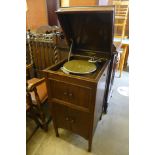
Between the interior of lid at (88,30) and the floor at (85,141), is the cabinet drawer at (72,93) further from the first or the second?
the floor at (85,141)

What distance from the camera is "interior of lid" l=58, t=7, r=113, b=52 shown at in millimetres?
1019

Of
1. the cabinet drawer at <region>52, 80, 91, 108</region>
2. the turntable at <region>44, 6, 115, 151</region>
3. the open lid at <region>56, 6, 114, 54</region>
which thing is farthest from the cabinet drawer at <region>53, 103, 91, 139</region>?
the open lid at <region>56, 6, 114, 54</region>

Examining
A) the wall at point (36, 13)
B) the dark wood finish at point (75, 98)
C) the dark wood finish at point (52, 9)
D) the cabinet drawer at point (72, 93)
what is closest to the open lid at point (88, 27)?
the dark wood finish at point (75, 98)

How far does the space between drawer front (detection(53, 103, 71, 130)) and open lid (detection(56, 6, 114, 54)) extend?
24.0 inches

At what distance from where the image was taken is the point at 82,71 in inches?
41.2

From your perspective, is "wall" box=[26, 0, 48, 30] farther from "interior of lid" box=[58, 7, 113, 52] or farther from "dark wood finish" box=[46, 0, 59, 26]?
"interior of lid" box=[58, 7, 113, 52]

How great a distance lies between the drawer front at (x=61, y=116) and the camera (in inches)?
46.3

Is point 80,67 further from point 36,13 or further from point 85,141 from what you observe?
point 36,13

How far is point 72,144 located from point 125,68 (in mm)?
2394
